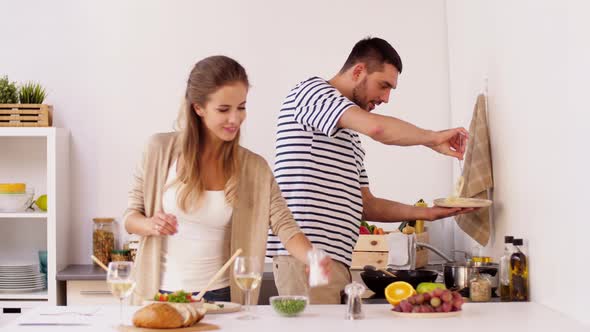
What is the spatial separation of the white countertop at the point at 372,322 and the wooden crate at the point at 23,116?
6.26 ft

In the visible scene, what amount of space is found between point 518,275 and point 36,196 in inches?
104

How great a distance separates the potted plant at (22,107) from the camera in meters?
4.38

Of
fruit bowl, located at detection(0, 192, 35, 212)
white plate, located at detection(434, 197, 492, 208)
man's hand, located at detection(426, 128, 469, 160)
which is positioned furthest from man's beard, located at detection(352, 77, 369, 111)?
fruit bowl, located at detection(0, 192, 35, 212)

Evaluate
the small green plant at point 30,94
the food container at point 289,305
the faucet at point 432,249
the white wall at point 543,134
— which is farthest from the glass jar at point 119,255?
the food container at point 289,305

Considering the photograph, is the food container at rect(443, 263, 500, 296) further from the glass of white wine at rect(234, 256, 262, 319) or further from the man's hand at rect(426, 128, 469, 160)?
the glass of white wine at rect(234, 256, 262, 319)

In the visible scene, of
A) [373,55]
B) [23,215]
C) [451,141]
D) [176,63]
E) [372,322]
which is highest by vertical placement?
[176,63]

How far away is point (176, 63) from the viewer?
15.3ft

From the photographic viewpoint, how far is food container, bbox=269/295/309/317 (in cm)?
250

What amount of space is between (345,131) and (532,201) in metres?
0.67

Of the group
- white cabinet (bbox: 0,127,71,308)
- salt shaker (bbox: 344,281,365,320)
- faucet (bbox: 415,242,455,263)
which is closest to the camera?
salt shaker (bbox: 344,281,365,320)

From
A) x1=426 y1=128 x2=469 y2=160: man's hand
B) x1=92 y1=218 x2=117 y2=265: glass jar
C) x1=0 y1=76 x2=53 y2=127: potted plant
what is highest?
x1=0 y1=76 x2=53 y2=127: potted plant

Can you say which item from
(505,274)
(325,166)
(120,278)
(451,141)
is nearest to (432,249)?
(505,274)

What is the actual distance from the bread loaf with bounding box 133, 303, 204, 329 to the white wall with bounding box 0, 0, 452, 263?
2356 millimetres

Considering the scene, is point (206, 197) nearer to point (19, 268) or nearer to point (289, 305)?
point (289, 305)
